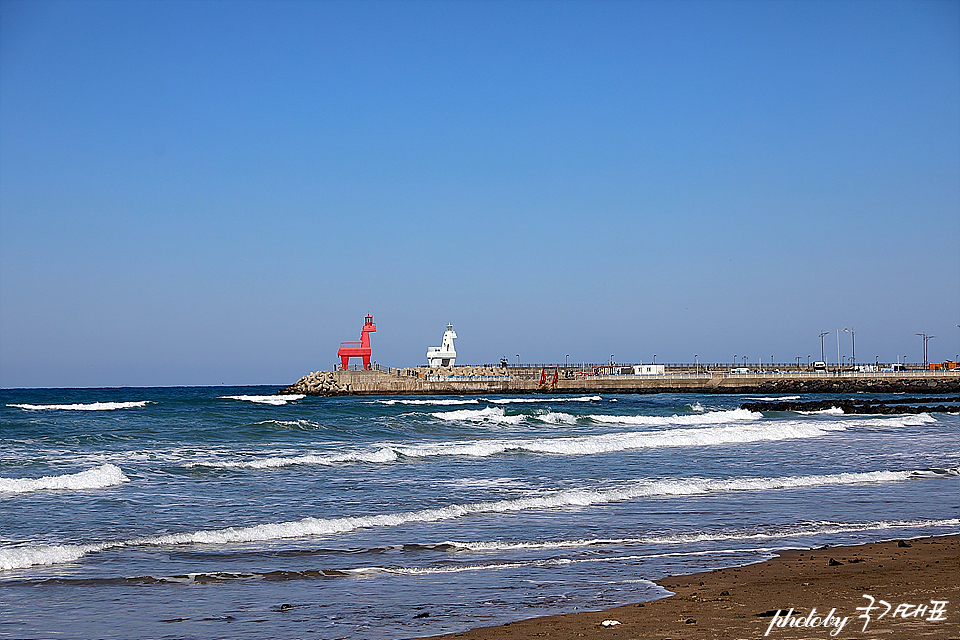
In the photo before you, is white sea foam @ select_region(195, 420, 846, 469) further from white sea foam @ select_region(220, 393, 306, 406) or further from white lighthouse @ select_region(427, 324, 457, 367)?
white lighthouse @ select_region(427, 324, 457, 367)

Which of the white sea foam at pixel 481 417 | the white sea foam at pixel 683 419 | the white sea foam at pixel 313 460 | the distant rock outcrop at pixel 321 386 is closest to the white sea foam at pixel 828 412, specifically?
the white sea foam at pixel 683 419

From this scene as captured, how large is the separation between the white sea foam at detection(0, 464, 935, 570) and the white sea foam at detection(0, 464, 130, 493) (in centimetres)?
511

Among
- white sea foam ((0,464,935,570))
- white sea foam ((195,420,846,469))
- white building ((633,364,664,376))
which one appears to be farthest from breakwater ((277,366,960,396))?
white sea foam ((0,464,935,570))

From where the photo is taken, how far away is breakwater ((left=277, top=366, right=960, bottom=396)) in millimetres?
72625

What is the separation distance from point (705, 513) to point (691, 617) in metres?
5.93

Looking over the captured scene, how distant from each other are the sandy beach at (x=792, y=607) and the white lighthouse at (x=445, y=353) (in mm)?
74260

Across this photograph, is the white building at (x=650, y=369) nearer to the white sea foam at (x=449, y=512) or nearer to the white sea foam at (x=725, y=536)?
the white sea foam at (x=449, y=512)

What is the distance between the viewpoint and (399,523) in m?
11.5

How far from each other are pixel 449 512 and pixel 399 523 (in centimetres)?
97

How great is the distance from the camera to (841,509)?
→ 12.6m

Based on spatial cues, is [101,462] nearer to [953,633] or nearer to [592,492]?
[592,492]

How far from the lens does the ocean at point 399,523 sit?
24.0 ft

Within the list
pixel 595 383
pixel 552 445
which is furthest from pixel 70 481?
pixel 595 383

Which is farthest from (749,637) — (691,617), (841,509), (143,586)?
(841,509)
